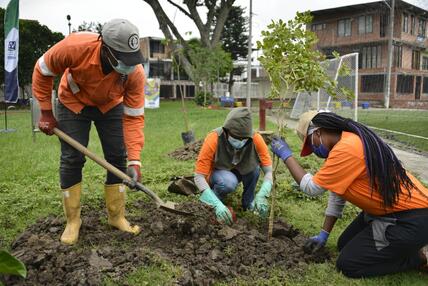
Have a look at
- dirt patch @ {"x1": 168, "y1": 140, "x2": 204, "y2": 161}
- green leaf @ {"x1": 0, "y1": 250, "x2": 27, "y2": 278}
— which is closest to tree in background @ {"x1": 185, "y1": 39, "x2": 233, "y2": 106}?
dirt patch @ {"x1": 168, "y1": 140, "x2": 204, "y2": 161}

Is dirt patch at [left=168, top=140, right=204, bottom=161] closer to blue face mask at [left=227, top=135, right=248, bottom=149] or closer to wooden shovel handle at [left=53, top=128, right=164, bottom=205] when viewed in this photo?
blue face mask at [left=227, top=135, right=248, bottom=149]

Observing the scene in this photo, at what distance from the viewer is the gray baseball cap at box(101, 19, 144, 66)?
9.68 feet

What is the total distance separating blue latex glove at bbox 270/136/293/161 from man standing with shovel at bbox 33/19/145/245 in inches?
43.1

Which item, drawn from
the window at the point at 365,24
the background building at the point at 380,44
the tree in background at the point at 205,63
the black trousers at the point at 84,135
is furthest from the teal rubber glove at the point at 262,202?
the window at the point at 365,24

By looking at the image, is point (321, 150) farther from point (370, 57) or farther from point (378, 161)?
point (370, 57)

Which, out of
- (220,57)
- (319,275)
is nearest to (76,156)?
(319,275)

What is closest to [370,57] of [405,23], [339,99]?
[405,23]

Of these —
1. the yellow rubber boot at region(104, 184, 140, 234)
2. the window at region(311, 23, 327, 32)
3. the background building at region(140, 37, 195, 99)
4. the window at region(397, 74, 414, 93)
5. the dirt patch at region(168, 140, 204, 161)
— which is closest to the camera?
the yellow rubber boot at region(104, 184, 140, 234)

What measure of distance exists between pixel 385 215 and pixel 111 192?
84.4 inches

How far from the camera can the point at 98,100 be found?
329 centimetres

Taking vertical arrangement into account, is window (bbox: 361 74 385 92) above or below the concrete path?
above

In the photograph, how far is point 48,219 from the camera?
152 inches

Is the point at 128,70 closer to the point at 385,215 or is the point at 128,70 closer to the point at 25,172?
the point at 385,215

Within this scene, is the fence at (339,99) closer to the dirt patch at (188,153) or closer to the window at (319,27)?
the dirt patch at (188,153)
